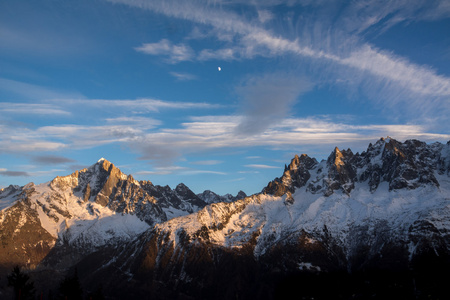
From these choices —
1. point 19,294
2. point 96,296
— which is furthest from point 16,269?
point 96,296

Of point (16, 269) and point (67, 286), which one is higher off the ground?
point (16, 269)

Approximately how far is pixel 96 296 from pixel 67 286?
13.2m

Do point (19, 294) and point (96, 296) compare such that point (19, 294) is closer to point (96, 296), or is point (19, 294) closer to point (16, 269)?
point (16, 269)

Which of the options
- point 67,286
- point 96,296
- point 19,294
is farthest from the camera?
point 96,296

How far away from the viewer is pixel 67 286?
120 metres

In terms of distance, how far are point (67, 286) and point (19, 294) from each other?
18051 millimetres

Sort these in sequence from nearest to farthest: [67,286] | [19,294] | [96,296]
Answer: [19,294], [67,286], [96,296]

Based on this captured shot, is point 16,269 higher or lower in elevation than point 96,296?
higher

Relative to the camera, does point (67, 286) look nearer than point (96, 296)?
Yes

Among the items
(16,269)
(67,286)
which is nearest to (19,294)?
(16,269)

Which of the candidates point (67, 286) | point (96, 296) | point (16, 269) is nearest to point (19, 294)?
point (16, 269)

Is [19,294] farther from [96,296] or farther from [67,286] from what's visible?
→ [96,296]

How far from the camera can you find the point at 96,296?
130 meters

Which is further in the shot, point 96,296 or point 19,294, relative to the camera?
point 96,296
